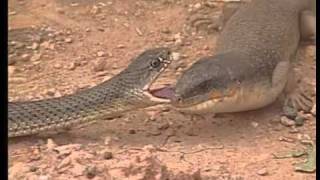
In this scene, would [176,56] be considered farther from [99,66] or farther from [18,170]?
[18,170]

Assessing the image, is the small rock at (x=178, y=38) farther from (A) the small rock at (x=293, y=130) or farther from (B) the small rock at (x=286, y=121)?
(A) the small rock at (x=293, y=130)

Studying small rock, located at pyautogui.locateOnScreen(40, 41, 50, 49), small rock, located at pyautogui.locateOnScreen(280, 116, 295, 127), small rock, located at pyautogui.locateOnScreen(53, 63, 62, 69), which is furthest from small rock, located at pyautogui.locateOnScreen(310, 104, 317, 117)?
small rock, located at pyautogui.locateOnScreen(40, 41, 50, 49)

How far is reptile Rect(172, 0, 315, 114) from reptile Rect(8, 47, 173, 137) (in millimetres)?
193

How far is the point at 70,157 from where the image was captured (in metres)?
Answer: 4.41

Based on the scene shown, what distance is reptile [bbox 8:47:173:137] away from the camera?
15.6ft

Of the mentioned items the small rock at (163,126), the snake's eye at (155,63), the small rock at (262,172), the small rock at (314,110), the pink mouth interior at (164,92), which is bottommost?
the small rock at (262,172)

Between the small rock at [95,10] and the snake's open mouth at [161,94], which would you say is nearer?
the snake's open mouth at [161,94]

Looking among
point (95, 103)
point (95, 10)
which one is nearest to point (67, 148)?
point (95, 103)

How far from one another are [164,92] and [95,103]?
14.9 inches

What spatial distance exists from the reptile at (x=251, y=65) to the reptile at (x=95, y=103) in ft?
0.63

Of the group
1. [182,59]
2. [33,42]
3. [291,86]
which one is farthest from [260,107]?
[33,42]

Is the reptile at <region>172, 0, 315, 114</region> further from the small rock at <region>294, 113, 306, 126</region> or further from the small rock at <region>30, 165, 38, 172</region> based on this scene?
the small rock at <region>30, 165, 38, 172</region>

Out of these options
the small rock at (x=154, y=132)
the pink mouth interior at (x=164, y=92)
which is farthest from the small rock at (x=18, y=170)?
the pink mouth interior at (x=164, y=92)

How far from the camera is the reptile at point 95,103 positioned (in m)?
4.77
